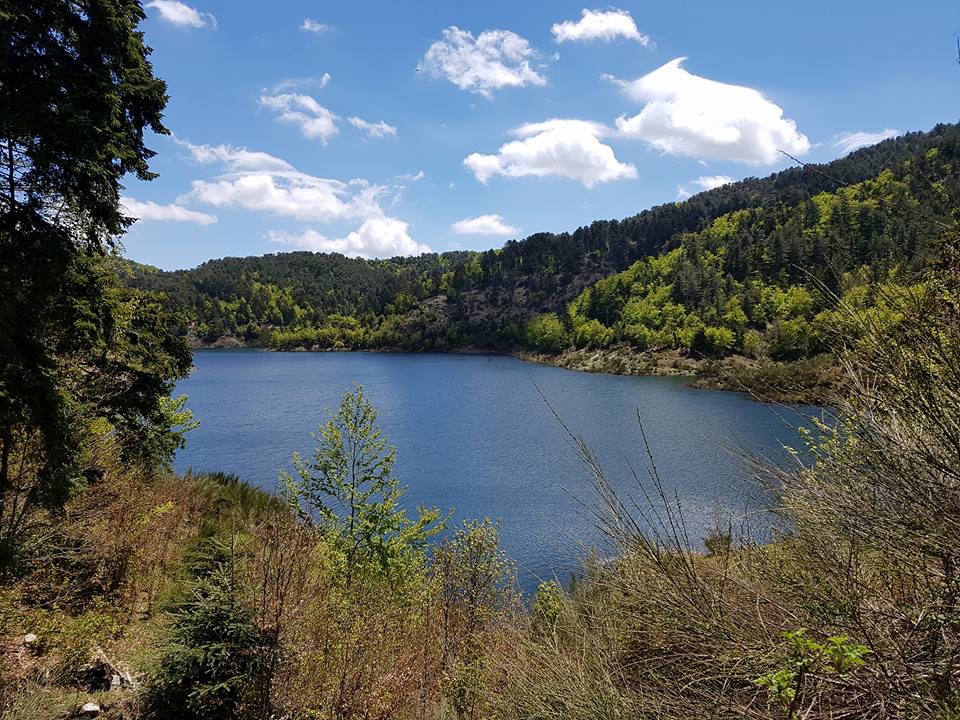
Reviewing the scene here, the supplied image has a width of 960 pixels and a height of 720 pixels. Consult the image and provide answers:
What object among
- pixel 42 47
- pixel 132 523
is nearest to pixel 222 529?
pixel 132 523

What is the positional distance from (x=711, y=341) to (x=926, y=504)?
368 feet

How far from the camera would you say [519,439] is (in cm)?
4956

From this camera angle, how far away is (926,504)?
3.32 meters

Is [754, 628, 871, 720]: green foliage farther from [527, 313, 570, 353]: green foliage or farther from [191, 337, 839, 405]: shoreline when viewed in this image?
[527, 313, 570, 353]: green foliage

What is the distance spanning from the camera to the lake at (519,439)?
28484 mm

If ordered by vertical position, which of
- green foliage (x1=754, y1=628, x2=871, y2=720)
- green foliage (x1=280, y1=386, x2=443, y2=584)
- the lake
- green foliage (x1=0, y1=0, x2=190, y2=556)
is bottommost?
the lake

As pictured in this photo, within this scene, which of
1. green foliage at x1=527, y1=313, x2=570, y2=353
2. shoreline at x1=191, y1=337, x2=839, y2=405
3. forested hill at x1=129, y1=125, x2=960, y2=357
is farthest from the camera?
green foliage at x1=527, y1=313, x2=570, y2=353

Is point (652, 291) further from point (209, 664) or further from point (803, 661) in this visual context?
point (803, 661)

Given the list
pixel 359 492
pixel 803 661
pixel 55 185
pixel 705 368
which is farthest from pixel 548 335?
pixel 803 661

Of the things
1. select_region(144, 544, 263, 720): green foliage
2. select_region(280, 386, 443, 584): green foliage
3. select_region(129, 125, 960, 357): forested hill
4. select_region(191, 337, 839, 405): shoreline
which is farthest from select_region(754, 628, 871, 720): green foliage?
select_region(129, 125, 960, 357): forested hill

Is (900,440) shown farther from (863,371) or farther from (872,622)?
(872,622)

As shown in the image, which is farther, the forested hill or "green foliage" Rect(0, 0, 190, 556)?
the forested hill

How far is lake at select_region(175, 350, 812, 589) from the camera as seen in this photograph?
1121 inches

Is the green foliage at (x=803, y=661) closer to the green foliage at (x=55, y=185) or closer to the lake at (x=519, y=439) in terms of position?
the lake at (x=519, y=439)
